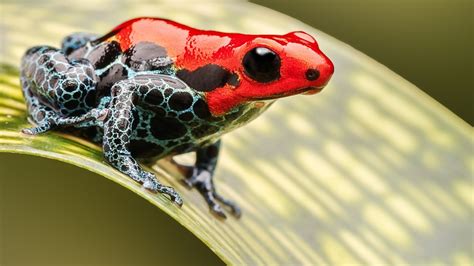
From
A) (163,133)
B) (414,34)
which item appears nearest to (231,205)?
(163,133)

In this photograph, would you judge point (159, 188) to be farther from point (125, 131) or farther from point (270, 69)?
point (270, 69)

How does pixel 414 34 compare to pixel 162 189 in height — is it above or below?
above

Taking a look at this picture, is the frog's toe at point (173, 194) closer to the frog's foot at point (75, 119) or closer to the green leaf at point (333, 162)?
the green leaf at point (333, 162)

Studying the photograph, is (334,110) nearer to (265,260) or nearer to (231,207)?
(231,207)

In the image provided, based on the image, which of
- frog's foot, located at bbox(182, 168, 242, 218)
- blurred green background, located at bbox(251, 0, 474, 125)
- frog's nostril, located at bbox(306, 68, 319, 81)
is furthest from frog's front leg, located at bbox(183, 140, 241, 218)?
blurred green background, located at bbox(251, 0, 474, 125)

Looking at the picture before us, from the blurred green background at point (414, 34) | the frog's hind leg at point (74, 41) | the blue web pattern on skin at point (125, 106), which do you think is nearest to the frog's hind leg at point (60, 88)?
the blue web pattern on skin at point (125, 106)

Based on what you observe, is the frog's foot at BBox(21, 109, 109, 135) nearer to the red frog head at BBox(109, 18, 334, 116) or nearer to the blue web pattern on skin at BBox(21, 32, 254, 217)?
the blue web pattern on skin at BBox(21, 32, 254, 217)

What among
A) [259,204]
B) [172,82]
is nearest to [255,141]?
[259,204]
